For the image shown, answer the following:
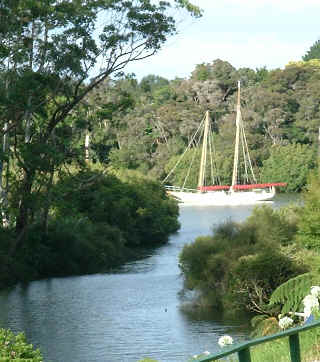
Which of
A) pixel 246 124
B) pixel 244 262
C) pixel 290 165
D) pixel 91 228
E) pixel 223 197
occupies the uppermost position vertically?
pixel 246 124

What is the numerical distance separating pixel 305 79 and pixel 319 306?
264 ft

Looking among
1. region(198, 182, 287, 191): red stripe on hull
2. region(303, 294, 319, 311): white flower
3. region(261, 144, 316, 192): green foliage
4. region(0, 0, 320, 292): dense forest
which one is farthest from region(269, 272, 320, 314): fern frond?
region(261, 144, 316, 192): green foliage

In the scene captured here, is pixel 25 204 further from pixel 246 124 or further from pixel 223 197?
pixel 246 124

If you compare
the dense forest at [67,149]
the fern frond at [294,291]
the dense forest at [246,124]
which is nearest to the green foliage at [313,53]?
the dense forest at [246,124]

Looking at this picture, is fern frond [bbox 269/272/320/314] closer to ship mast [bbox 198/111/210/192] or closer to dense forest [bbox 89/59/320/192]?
dense forest [bbox 89/59/320/192]

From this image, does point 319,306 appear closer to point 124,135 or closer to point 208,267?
point 208,267

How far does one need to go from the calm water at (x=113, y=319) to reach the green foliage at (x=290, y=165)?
47488 millimetres

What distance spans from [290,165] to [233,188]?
652cm

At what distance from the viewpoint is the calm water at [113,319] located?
61.3 feet

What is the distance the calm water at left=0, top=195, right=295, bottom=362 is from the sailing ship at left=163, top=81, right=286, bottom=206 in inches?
1631

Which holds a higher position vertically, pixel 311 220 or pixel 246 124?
pixel 246 124

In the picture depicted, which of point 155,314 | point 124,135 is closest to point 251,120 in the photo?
point 124,135

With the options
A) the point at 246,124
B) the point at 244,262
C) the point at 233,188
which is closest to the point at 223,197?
the point at 233,188

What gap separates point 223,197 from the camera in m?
74.4
